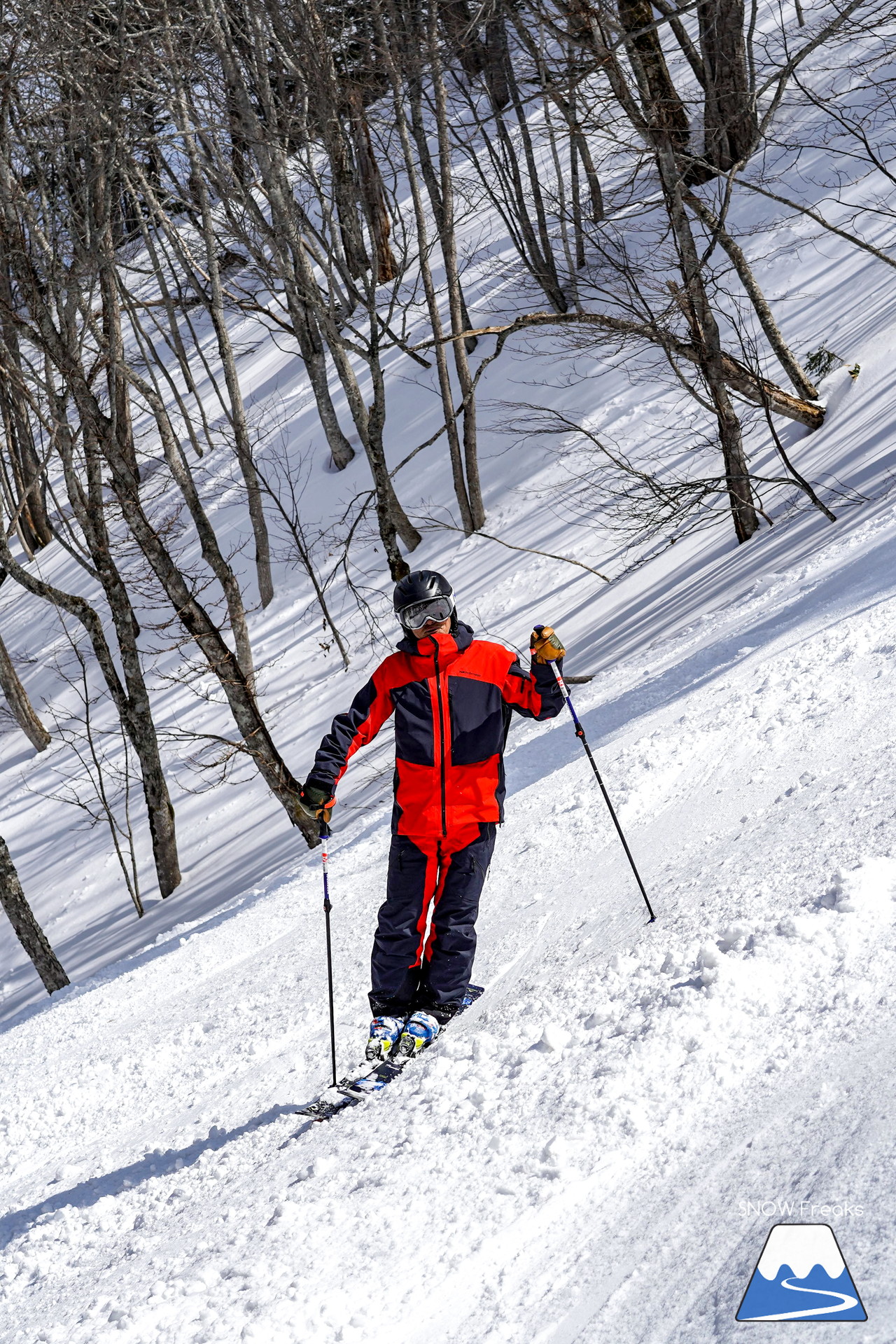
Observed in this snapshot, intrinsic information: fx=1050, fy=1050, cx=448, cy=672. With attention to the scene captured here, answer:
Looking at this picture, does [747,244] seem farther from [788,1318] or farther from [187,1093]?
[788,1318]

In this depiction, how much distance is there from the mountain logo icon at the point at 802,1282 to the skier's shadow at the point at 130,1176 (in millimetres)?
2227

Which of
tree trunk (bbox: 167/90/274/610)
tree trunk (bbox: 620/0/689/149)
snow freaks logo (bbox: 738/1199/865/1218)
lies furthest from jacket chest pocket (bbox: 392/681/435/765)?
tree trunk (bbox: 167/90/274/610)

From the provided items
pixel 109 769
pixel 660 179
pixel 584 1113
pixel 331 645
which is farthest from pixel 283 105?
A: pixel 584 1113

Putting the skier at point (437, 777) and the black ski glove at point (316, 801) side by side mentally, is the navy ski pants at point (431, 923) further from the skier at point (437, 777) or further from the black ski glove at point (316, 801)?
the black ski glove at point (316, 801)

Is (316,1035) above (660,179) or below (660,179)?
below

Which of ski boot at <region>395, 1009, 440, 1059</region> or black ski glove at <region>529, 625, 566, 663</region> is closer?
ski boot at <region>395, 1009, 440, 1059</region>

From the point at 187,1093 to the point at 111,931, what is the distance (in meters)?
9.66

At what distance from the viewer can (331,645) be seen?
653 inches

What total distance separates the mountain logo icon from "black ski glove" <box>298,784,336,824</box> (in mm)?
2469

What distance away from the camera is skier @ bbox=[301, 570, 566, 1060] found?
4359 millimetres

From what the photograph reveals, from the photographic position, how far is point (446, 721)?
14.3 feet

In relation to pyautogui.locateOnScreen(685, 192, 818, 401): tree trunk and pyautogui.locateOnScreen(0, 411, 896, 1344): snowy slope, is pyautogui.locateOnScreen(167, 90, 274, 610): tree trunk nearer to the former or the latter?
pyautogui.locateOnScreen(685, 192, 818, 401): tree trunk

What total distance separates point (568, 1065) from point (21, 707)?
1881 centimetres

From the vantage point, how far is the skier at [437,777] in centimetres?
436
